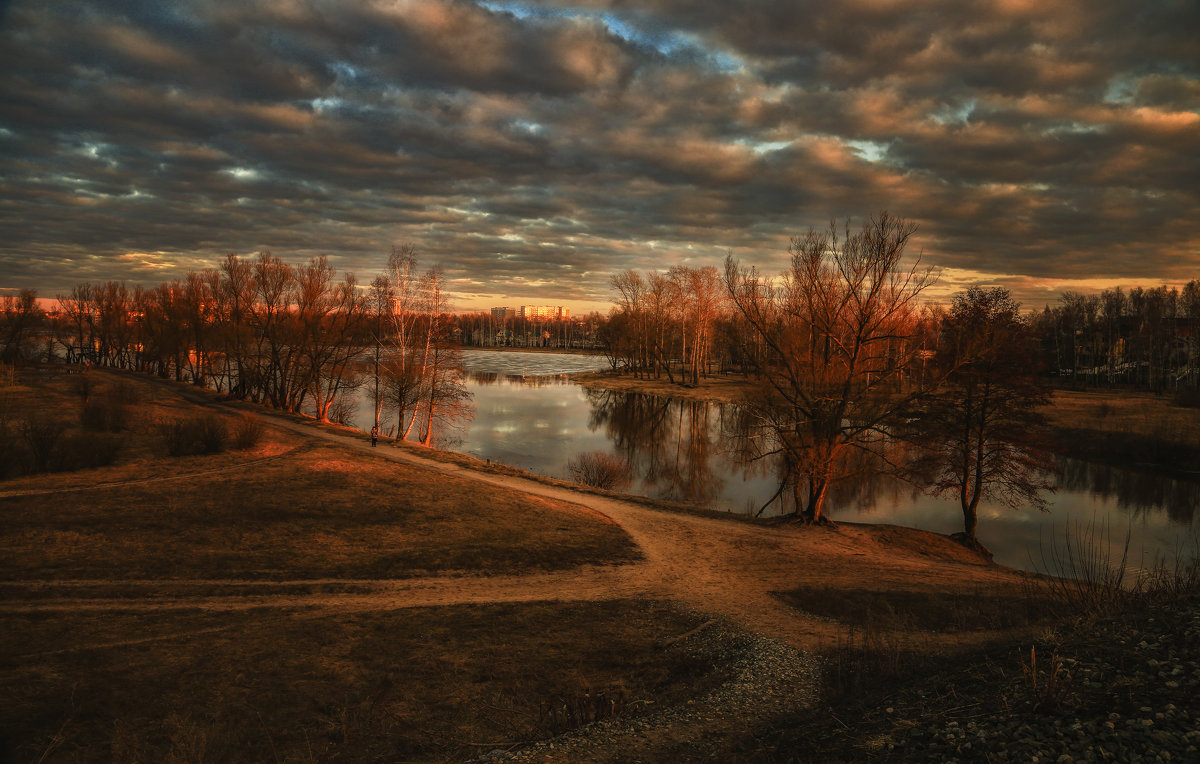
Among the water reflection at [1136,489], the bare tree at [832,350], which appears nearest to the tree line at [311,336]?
the bare tree at [832,350]

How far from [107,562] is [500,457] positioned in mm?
22143

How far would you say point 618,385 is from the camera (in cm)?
7750

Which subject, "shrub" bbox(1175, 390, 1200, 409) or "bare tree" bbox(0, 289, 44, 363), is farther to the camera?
"bare tree" bbox(0, 289, 44, 363)

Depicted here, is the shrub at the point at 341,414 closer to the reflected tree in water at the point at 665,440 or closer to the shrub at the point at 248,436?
the shrub at the point at 248,436

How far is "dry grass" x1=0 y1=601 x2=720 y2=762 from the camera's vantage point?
793cm

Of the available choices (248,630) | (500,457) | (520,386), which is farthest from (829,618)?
(520,386)

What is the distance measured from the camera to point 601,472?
30984 mm

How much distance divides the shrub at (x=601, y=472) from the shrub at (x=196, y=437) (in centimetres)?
1650

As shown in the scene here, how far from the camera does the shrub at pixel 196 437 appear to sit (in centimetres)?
2669

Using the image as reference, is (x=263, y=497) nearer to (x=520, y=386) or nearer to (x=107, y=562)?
(x=107, y=562)

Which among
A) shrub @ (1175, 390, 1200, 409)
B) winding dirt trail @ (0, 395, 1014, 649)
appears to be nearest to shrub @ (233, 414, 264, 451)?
winding dirt trail @ (0, 395, 1014, 649)

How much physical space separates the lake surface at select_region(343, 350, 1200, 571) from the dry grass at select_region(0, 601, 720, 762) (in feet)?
35.7

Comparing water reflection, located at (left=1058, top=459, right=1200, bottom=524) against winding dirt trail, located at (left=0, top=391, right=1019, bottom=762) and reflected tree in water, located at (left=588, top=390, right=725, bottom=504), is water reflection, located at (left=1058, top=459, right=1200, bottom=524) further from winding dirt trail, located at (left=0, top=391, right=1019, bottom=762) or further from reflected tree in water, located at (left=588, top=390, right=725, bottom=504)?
reflected tree in water, located at (left=588, top=390, right=725, bottom=504)

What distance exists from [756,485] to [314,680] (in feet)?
82.3
